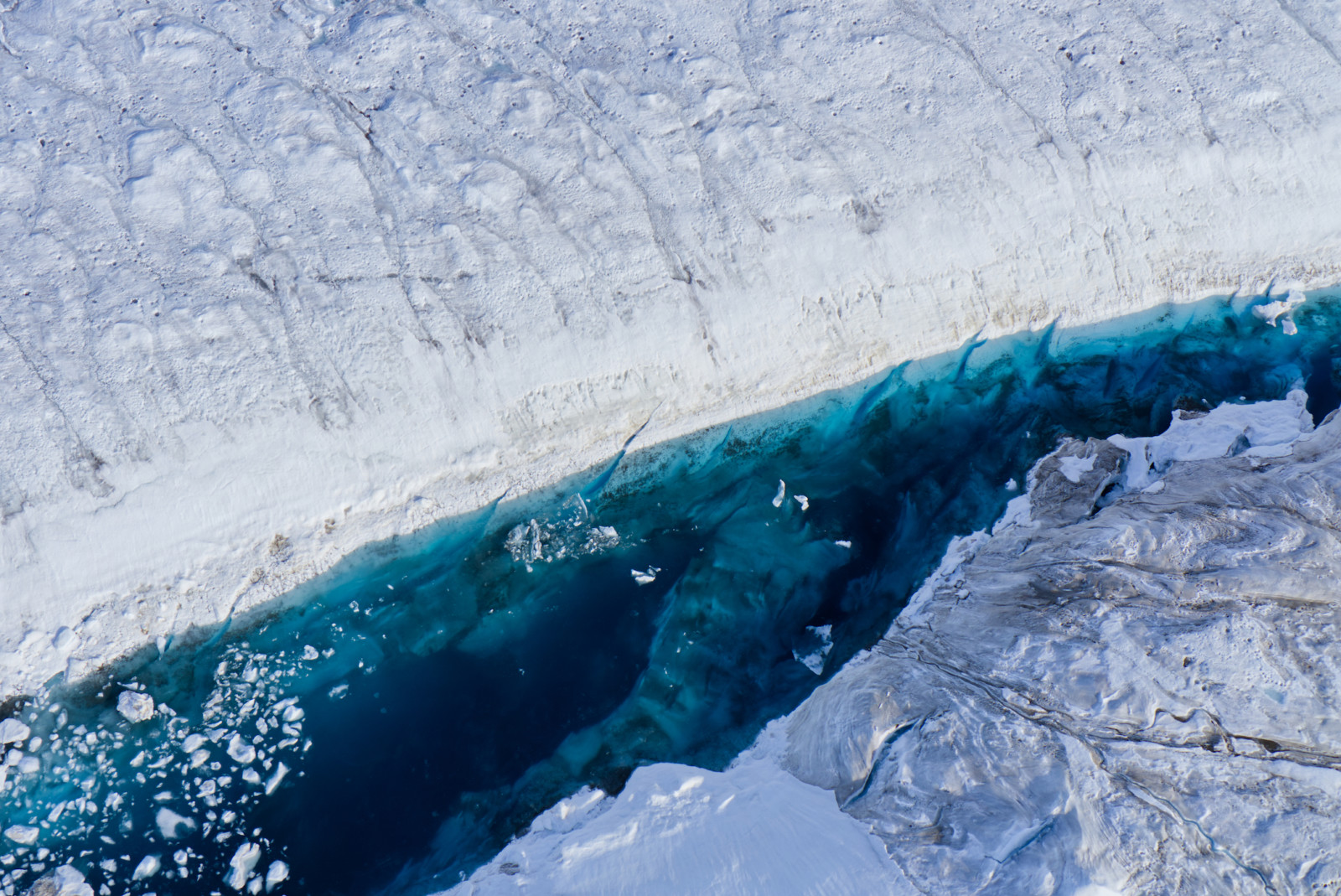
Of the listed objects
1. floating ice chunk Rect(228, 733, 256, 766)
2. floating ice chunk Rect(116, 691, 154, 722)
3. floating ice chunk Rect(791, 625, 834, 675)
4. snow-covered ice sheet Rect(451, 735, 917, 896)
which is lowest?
snow-covered ice sheet Rect(451, 735, 917, 896)

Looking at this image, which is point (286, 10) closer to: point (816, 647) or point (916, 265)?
point (916, 265)

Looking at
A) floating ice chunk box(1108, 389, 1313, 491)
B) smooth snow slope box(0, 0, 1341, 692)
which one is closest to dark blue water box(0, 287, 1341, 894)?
floating ice chunk box(1108, 389, 1313, 491)

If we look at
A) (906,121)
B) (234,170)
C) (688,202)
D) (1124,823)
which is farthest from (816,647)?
(234,170)

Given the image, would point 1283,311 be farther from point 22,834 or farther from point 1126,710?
point 22,834

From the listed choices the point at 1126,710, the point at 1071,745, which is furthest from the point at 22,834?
the point at 1126,710

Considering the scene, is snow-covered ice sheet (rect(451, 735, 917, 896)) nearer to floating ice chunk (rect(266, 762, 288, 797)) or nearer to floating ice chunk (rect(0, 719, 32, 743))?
floating ice chunk (rect(266, 762, 288, 797))
